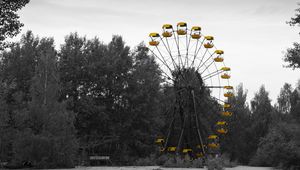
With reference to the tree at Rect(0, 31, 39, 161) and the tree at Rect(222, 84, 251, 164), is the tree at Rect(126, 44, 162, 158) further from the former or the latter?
the tree at Rect(222, 84, 251, 164)

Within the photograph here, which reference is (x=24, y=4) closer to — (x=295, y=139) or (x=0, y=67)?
(x=295, y=139)

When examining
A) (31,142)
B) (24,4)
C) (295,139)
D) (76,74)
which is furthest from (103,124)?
(24,4)

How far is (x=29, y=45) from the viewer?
1923 inches

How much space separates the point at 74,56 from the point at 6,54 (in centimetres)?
807

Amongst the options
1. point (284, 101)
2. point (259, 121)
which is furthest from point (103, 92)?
point (284, 101)

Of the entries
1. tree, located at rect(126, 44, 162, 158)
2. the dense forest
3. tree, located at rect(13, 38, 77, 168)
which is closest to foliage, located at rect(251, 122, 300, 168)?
the dense forest

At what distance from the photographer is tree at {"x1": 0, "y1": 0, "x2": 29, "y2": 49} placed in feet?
65.1

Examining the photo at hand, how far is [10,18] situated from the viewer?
65.7ft

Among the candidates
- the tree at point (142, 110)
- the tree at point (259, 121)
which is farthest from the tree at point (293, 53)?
the tree at point (259, 121)

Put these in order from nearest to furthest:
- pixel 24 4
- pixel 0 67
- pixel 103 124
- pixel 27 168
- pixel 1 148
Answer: pixel 24 4, pixel 27 168, pixel 1 148, pixel 0 67, pixel 103 124

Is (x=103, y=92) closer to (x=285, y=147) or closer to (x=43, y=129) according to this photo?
(x=43, y=129)

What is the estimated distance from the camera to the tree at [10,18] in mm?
19844

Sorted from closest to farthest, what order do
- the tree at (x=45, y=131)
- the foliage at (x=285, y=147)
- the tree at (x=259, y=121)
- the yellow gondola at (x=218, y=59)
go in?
the tree at (x=45, y=131), the foliage at (x=285, y=147), the yellow gondola at (x=218, y=59), the tree at (x=259, y=121)

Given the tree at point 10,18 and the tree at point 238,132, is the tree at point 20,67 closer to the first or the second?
the tree at point 10,18
